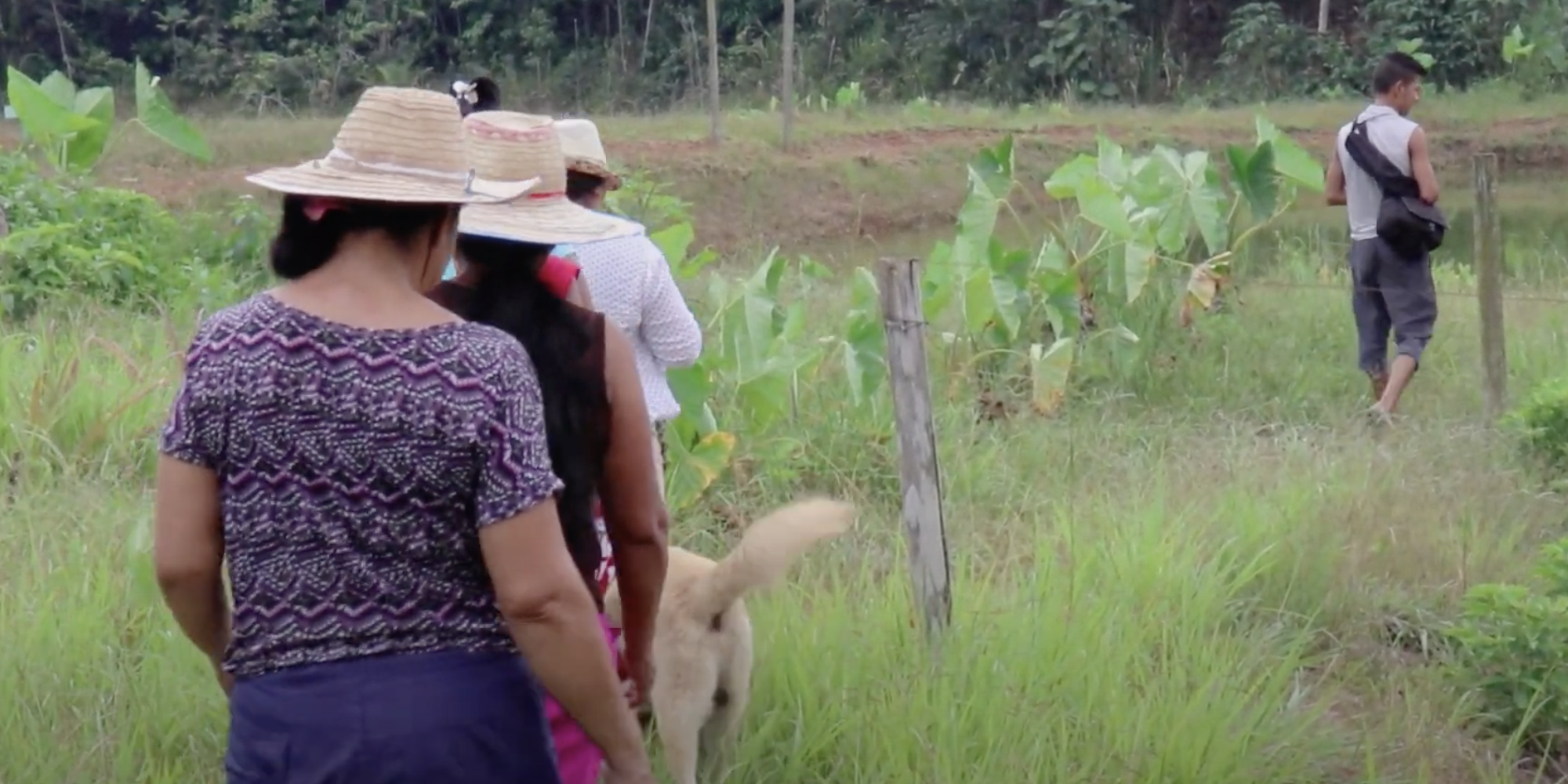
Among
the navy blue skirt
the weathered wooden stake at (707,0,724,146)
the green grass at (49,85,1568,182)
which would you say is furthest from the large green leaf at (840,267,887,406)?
the weathered wooden stake at (707,0,724,146)

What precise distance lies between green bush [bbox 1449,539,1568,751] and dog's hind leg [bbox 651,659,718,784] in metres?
1.89

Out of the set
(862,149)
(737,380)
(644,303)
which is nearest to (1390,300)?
(737,380)

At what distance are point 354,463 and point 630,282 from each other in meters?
1.51

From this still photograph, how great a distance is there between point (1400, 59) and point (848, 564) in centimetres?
378

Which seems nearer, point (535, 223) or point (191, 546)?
point (191, 546)

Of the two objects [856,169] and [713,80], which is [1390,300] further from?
[856,169]

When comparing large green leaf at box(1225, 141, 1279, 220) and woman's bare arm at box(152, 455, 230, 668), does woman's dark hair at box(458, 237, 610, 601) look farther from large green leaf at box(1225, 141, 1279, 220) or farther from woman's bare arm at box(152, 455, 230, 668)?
large green leaf at box(1225, 141, 1279, 220)

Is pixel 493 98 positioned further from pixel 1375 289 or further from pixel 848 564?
pixel 1375 289

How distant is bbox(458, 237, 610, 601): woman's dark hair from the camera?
98.6 inches

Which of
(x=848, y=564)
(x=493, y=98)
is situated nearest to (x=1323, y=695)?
(x=848, y=564)

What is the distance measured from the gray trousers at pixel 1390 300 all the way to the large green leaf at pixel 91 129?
6.51 m

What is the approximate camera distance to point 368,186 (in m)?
2.16

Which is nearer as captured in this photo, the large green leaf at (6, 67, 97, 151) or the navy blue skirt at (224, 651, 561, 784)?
the navy blue skirt at (224, 651, 561, 784)

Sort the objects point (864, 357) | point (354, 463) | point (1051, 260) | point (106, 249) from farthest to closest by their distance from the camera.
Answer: point (106, 249)
point (1051, 260)
point (864, 357)
point (354, 463)
